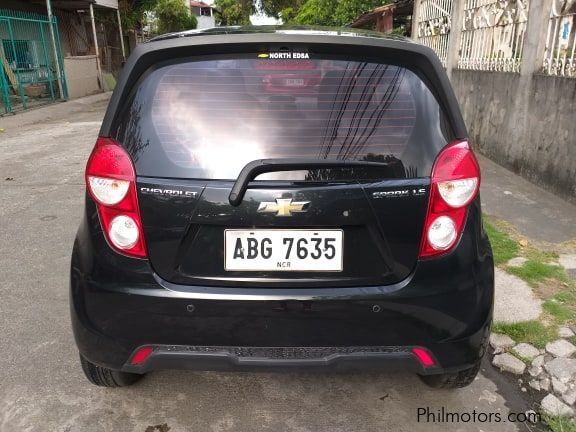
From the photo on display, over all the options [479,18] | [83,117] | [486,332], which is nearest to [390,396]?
[486,332]

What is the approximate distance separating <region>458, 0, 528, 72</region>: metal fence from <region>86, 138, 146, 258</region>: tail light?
5665 millimetres

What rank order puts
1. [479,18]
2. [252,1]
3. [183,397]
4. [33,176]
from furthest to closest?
[252,1]
[479,18]
[33,176]
[183,397]

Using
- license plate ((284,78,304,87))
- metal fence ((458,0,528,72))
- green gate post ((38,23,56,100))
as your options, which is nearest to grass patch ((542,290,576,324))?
license plate ((284,78,304,87))

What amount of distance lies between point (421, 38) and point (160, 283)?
34.4 ft

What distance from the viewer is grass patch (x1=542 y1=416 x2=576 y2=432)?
7.29 ft

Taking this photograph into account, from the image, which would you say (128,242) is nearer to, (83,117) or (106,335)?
(106,335)

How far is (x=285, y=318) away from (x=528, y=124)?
16.8 feet

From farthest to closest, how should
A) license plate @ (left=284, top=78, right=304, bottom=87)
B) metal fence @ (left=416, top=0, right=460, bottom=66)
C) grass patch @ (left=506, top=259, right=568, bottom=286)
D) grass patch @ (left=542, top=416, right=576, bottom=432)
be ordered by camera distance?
metal fence @ (left=416, top=0, right=460, bottom=66) → grass patch @ (left=506, top=259, right=568, bottom=286) → grass patch @ (left=542, top=416, right=576, bottom=432) → license plate @ (left=284, top=78, right=304, bottom=87)

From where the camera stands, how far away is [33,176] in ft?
21.9

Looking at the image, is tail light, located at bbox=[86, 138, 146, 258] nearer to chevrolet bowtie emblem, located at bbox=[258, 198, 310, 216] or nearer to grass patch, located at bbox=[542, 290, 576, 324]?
chevrolet bowtie emblem, located at bbox=[258, 198, 310, 216]

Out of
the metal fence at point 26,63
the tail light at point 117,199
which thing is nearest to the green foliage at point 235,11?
the metal fence at point 26,63

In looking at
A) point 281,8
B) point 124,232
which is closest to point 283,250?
point 124,232

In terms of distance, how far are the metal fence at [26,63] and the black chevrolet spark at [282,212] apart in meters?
12.2

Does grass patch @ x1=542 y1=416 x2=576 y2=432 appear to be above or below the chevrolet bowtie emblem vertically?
below
